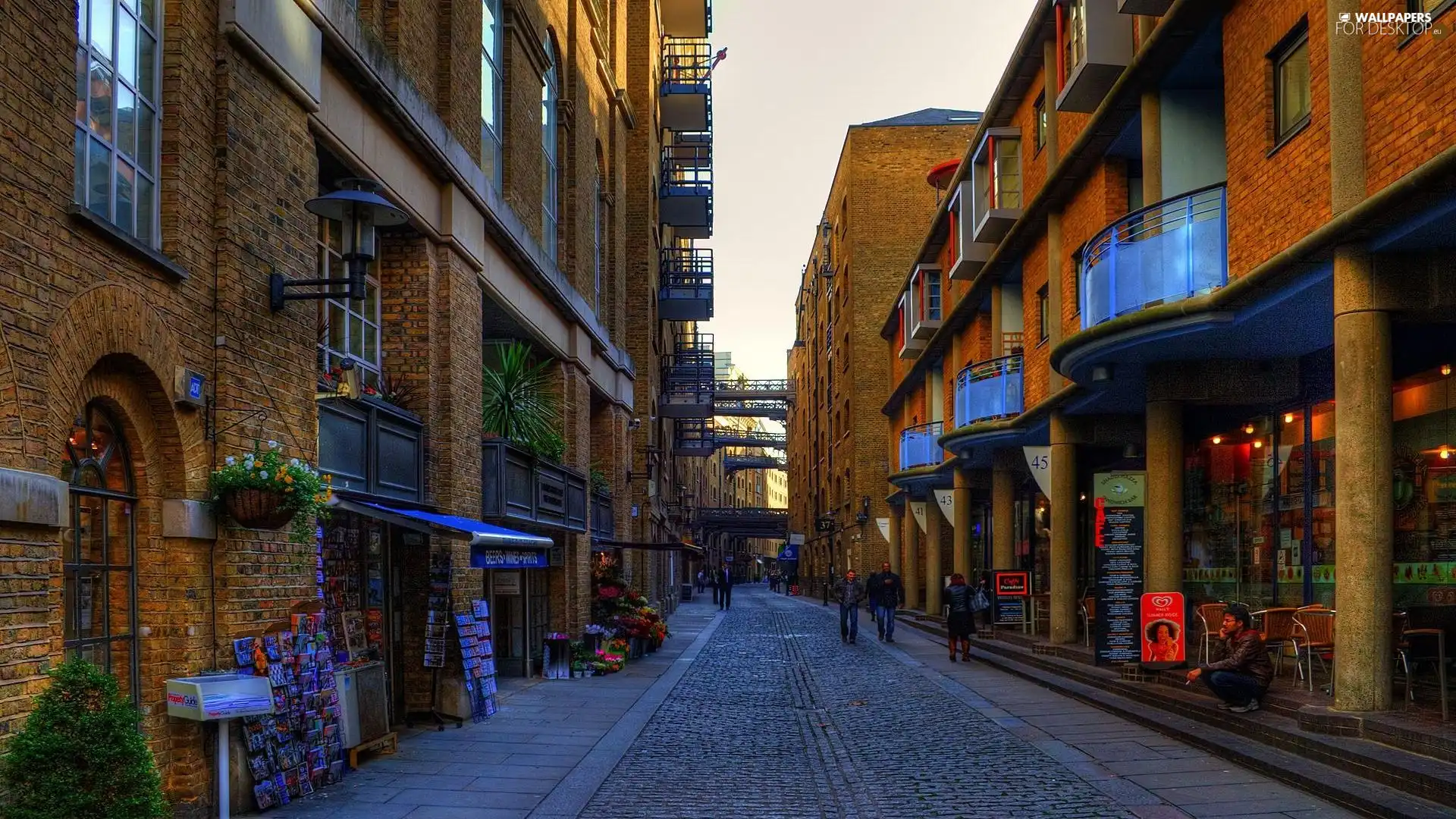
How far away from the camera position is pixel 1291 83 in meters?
11.4

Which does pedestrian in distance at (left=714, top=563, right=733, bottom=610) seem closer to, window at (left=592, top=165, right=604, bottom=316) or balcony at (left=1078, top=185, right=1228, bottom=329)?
window at (left=592, top=165, right=604, bottom=316)

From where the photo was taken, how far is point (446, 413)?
1395cm

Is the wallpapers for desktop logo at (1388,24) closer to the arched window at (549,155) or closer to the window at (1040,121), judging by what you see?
the window at (1040,121)

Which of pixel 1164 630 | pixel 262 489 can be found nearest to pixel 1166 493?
pixel 1164 630

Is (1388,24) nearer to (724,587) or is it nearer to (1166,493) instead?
(1166,493)

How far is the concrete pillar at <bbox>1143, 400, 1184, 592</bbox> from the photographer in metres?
14.9

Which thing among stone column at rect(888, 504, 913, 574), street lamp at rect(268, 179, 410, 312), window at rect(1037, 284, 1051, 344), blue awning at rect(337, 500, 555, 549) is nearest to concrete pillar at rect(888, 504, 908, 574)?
stone column at rect(888, 504, 913, 574)

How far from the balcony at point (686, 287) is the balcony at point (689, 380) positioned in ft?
7.77

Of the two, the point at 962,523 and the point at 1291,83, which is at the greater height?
the point at 1291,83

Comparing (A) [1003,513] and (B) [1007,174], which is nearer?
(B) [1007,174]

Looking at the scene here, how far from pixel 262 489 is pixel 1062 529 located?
44.4 ft

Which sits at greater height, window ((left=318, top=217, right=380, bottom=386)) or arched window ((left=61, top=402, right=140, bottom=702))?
window ((left=318, top=217, right=380, bottom=386))

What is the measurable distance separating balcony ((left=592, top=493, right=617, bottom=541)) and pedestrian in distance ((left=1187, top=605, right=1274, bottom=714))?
45.4ft

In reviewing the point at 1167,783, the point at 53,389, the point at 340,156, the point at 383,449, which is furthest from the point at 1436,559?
the point at 53,389
